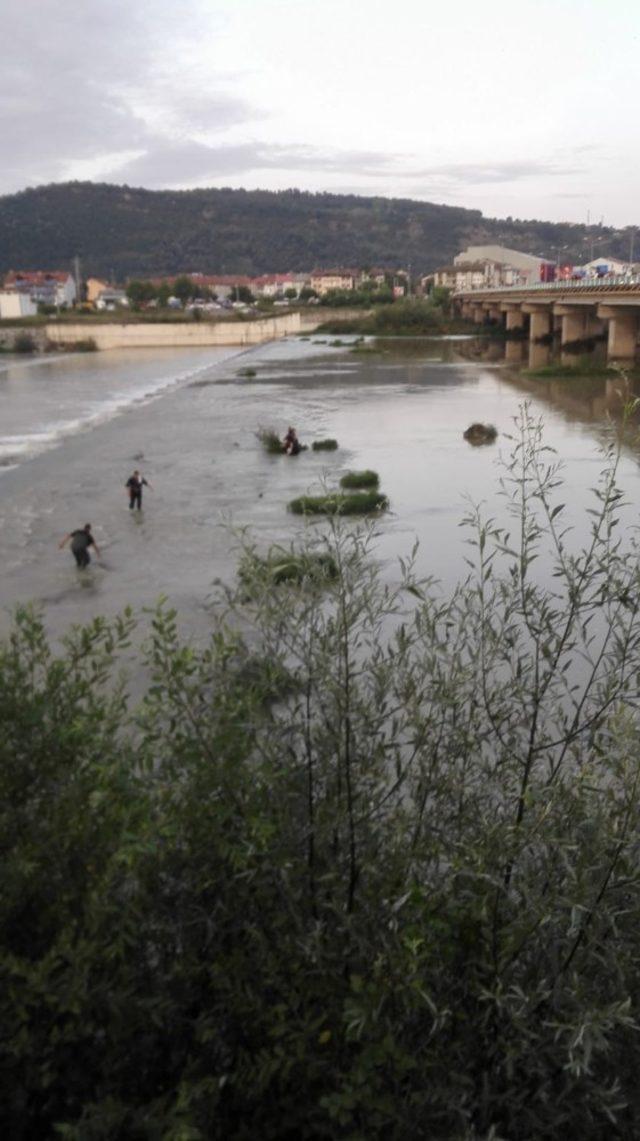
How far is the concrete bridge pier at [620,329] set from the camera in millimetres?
56625

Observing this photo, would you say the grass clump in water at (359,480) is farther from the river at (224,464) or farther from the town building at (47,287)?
the town building at (47,287)

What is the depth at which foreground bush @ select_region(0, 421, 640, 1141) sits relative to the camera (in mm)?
3986

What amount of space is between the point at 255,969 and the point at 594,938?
150 centimetres

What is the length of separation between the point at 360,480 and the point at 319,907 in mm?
20748

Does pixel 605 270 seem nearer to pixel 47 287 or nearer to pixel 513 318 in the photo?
pixel 513 318

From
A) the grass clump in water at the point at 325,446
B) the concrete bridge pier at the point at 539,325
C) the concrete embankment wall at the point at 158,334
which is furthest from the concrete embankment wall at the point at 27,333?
the grass clump in water at the point at 325,446

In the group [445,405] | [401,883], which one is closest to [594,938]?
[401,883]

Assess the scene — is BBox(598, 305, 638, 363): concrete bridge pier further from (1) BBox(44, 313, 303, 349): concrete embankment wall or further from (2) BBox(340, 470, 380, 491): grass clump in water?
(1) BBox(44, 313, 303, 349): concrete embankment wall

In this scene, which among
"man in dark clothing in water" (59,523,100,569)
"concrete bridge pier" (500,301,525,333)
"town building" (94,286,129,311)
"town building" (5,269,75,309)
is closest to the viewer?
"man in dark clothing in water" (59,523,100,569)

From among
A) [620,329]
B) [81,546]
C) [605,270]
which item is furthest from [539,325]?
[81,546]

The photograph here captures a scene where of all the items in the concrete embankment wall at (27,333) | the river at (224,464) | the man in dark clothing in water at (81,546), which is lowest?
the river at (224,464)

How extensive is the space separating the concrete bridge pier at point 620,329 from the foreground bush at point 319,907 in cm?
5521

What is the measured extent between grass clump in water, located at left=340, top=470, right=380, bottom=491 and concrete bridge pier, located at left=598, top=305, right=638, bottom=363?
35.8 metres

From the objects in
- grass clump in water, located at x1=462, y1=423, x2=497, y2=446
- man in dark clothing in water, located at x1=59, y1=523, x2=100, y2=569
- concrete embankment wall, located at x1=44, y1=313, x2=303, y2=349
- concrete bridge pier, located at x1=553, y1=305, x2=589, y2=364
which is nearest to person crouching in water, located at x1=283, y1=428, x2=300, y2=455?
grass clump in water, located at x1=462, y1=423, x2=497, y2=446
